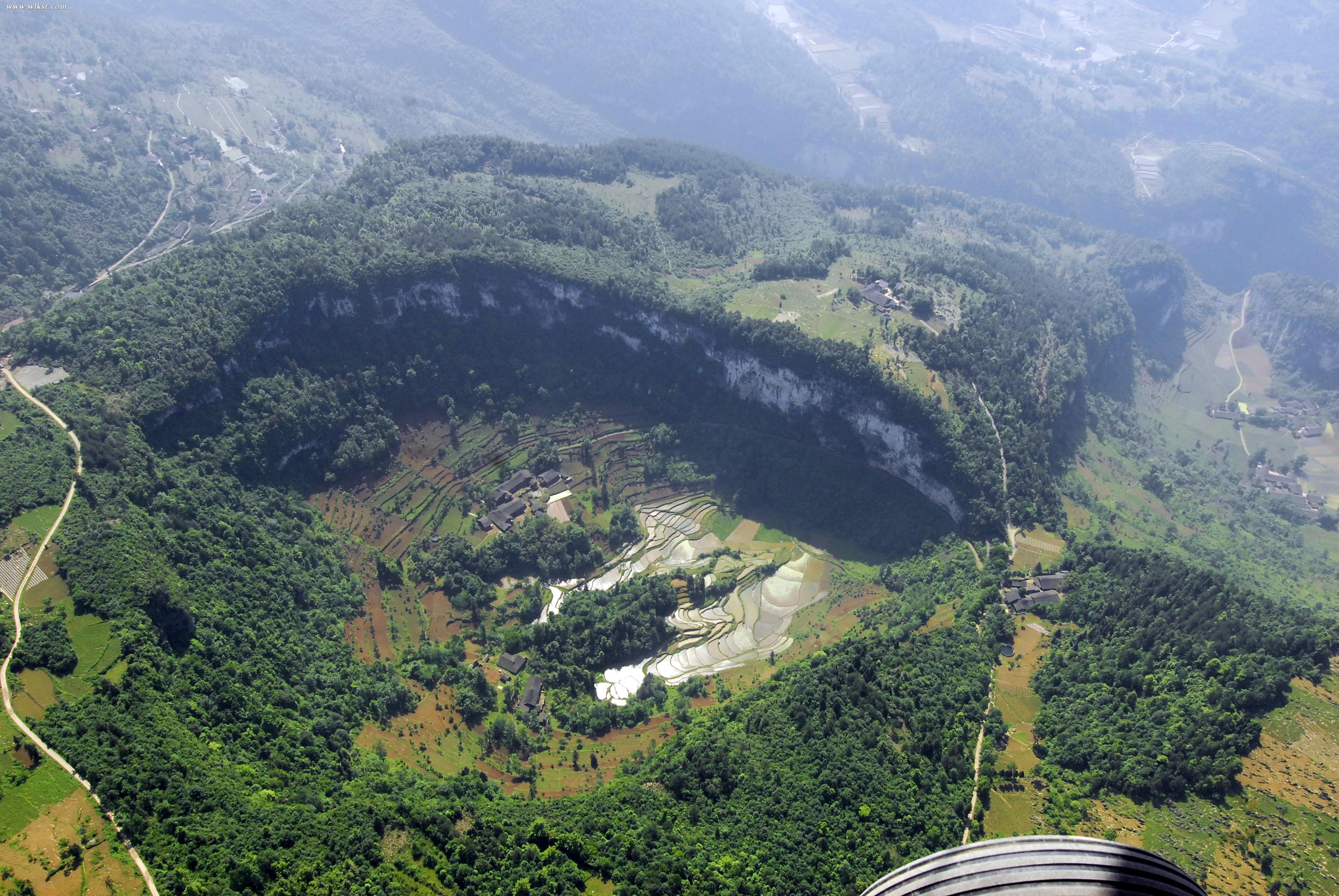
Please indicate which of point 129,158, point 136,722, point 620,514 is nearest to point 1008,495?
→ point 620,514

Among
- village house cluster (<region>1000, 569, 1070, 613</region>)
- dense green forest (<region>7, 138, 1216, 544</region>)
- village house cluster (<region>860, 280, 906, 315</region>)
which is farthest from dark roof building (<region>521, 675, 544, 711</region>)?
village house cluster (<region>860, 280, 906, 315</region>)

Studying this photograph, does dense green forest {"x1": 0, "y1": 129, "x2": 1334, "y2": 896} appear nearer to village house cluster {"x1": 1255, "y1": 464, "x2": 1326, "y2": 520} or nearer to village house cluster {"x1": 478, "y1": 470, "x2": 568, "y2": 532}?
village house cluster {"x1": 478, "y1": 470, "x2": 568, "y2": 532}

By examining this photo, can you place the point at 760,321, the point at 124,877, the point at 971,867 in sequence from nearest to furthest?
the point at 971,867
the point at 124,877
the point at 760,321

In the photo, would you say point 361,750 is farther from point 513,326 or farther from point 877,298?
point 877,298

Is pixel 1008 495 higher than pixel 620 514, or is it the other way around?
pixel 1008 495

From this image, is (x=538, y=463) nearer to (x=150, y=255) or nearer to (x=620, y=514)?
(x=620, y=514)

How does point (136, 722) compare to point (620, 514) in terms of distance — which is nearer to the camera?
point (136, 722)

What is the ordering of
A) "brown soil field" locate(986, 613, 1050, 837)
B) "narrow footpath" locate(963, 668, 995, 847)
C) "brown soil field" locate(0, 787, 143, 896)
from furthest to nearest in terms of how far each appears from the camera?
"brown soil field" locate(986, 613, 1050, 837) < "narrow footpath" locate(963, 668, 995, 847) < "brown soil field" locate(0, 787, 143, 896)
